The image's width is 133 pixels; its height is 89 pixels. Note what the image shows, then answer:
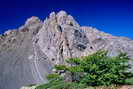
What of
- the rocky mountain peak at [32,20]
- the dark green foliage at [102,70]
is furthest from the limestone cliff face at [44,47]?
the dark green foliage at [102,70]

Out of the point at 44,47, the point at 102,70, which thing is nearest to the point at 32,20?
the point at 44,47

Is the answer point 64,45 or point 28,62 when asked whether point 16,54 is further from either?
point 64,45

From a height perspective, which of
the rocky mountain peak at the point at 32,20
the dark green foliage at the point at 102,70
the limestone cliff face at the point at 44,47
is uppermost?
the rocky mountain peak at the point at 32,20

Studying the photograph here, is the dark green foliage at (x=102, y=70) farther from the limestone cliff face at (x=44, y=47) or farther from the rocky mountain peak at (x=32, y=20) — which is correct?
the rocky mountain peak at (x=32, y=20)

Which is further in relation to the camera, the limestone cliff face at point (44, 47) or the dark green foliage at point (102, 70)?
the limestone cliff face at point (44, 47)

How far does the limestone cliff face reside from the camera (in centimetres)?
2772

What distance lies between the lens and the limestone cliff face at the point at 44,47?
27.7 metres

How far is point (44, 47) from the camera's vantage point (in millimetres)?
31219

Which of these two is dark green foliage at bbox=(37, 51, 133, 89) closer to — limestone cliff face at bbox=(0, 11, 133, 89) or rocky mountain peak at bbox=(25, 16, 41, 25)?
limestone cliff face at bbox=(0, 11, 133, 89)

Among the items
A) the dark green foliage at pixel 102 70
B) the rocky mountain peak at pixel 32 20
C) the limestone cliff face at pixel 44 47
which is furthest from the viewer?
the rocky mountain peak at pixel 32 20

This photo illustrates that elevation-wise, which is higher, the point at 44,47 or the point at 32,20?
Result: the point at 32,20

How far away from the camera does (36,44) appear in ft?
105

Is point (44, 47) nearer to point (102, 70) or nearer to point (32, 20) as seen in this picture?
point (32, 20)

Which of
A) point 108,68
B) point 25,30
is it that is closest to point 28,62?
point 25,30
